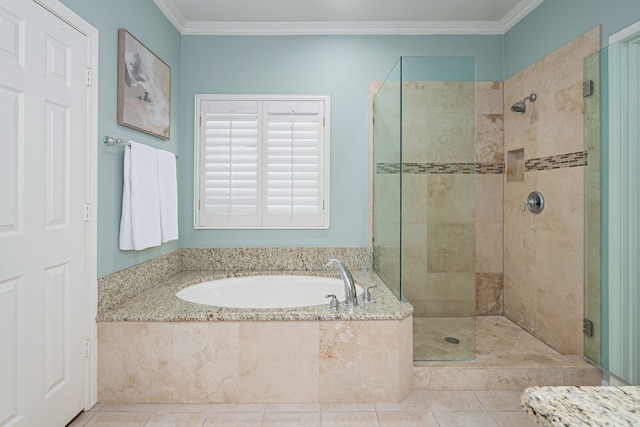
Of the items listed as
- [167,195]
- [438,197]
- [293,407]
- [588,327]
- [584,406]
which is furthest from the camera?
[167,195]

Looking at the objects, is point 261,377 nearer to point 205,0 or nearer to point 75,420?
point 75,420

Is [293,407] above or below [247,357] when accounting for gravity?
below

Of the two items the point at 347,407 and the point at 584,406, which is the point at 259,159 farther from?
the point at 584,406

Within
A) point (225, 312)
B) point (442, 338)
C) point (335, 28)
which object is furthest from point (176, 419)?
point (335, 28)

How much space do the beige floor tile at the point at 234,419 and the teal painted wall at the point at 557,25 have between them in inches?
109

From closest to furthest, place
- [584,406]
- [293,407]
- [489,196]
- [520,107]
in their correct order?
[584,406] → [293,407] → [520,107] → [489,196]

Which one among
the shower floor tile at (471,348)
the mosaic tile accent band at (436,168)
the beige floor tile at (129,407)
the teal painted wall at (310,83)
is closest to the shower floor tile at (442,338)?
the shower floor tile at (471,348)

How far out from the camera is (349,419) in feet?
6.10

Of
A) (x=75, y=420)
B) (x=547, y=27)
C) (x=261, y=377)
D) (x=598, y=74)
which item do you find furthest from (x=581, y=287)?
(x=75, y=420)

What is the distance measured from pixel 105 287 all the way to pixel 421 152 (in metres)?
1.96

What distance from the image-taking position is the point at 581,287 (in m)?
2.28

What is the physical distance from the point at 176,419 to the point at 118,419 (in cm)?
29

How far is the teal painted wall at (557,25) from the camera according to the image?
2.02 meters

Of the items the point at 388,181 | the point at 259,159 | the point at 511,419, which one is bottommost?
the point at 511,419
